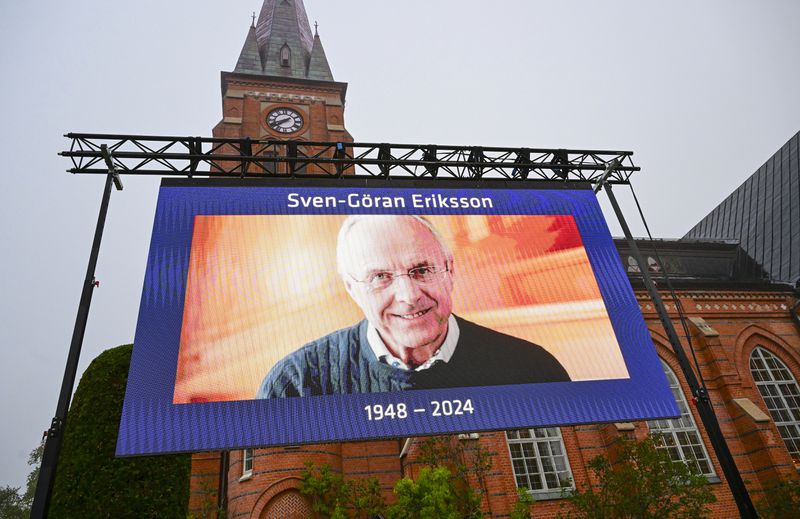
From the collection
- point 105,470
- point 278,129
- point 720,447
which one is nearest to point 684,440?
point 720,447

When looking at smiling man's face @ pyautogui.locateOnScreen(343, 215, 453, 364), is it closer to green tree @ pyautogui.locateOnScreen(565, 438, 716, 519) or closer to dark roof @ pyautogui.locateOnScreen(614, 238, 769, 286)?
green tree @ pyautogui.locateOnScreen(565, 438, 716, 519)

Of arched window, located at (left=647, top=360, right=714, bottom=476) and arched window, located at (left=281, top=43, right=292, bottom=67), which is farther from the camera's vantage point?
arched window, located at (left=281, top=43, right=292, bottom=67)

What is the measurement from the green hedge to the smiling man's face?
427cm

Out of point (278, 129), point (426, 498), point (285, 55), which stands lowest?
point (426, 498)

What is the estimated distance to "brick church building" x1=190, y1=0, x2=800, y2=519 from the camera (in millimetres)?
14602

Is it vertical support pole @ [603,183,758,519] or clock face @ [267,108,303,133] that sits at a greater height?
clock face @ [267,108,303,133]

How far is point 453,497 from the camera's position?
35.9ft

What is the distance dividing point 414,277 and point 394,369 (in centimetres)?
200

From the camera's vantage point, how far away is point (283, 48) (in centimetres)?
2934

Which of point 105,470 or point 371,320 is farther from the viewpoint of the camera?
point 371,320

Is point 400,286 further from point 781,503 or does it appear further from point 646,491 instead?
point 781,503

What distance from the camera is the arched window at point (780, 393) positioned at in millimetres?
18109

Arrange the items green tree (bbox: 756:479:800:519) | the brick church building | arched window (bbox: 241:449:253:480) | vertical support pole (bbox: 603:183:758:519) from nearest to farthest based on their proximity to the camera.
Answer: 1. vertical support pole (bbox: 603:183:758:519)
2. green tree (bbox: 756:479:800:519)
3. the brick church building
4. arched window (bbox: 241:449:253:480)

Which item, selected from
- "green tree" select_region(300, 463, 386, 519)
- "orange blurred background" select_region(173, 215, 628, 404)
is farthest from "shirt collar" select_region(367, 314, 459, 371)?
"green tree" select_region(300, 463, 386, 519)
